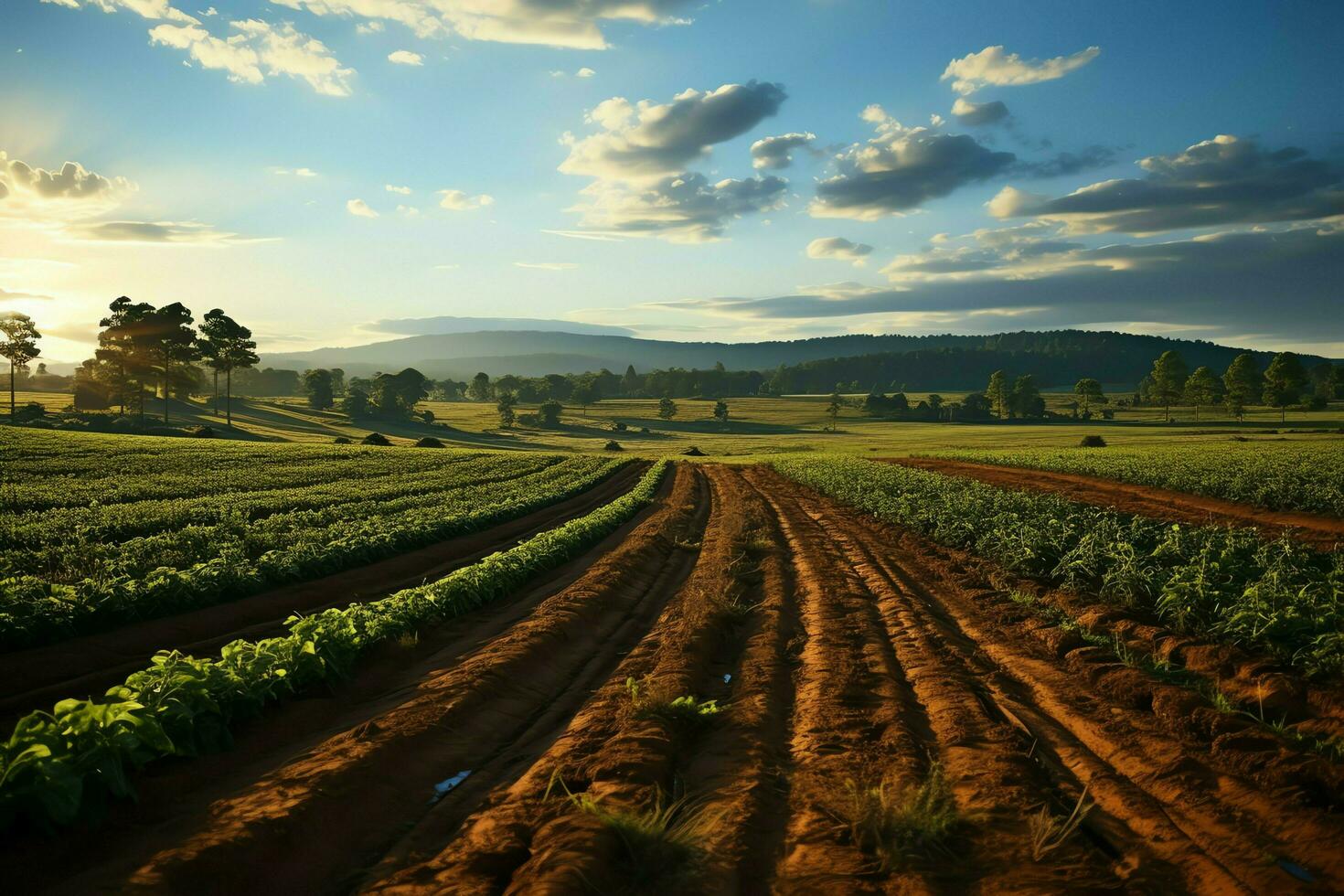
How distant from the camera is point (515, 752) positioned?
7.08 metres

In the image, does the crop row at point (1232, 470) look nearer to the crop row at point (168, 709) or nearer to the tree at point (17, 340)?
the crop row at point (168, 709)

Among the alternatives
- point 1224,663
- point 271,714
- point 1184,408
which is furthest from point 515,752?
point 1184,408

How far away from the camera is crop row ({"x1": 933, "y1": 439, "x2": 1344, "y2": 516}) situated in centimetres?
2606

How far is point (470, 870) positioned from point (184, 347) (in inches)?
3678

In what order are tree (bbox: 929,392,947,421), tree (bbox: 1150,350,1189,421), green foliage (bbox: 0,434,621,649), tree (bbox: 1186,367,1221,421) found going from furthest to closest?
tree (bbox: 929,392,947,421) → tree (bbox: 1150,350,1189,421) → tree (bbox: 1186,367,1221,421) → green foliage (bbox: 0,434,621,649)

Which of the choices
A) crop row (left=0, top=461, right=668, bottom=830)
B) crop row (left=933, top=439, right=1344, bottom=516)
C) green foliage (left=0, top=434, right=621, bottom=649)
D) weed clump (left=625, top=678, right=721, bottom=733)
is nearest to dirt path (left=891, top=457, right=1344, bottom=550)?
crop row (left=933, top=439, right=1344, bottom=516)

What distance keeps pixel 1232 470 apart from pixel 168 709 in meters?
40.8

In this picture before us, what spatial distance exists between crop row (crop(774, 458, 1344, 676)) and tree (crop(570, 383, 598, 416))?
5484 inches

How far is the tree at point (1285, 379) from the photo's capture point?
312 feet

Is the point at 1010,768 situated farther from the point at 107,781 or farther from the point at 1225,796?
the point at 107,781

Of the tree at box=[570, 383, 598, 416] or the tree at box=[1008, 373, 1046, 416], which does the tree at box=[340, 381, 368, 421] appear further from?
the tree at box=[1008, 373, 1046, 416]

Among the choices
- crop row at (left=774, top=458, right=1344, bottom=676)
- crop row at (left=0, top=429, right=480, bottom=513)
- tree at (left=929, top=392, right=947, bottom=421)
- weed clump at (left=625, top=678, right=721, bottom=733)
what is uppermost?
tree at (left=929, top=392, right=947, bottom=421)

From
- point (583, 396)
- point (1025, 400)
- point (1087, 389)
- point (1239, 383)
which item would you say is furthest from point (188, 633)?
point (583, 396)

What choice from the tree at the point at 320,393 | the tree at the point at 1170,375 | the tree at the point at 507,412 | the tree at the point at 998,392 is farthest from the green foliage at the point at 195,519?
the tree at the point at 998,392
